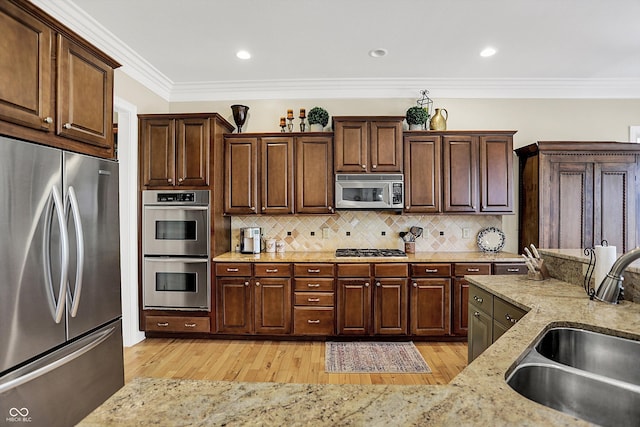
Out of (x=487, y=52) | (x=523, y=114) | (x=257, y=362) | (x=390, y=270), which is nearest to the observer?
(x=257, y=362)

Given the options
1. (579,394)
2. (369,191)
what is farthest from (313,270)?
(579,394)

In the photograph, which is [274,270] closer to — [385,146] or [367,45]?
[385,146]

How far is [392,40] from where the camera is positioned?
308 centimetres

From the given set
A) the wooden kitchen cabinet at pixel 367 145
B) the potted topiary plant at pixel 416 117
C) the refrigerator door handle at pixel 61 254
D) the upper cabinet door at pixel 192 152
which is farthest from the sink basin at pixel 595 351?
the upper cabinet door at pixel 192 152

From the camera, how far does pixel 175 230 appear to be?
140 inches

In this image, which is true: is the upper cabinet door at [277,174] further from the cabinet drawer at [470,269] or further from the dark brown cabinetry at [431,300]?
the cabinet drawer at [470,269]

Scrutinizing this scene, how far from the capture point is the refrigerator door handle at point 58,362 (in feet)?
5.07

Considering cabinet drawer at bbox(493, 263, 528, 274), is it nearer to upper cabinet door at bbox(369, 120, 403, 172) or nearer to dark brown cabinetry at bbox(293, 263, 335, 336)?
upper cabinet door at bbox(369, 120, 403, 172)

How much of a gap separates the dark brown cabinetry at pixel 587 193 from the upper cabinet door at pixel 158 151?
148 inches

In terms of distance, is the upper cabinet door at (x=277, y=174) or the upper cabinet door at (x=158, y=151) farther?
the upper cabinet door at (x=277, y=174)

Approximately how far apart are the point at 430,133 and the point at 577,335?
8.95 ft

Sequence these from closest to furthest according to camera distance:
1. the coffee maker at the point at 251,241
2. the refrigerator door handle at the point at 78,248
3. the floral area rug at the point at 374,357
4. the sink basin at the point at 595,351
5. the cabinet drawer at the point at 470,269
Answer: the sink basin at the point at 595,351 → the refrigerator door handle at the point at 78,248 → the floral area rug at the point at 374,357 → the cabinet drawer at the point at 470,269 → the coffee maker at the point at 251,241

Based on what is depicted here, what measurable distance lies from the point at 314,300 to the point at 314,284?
16cm

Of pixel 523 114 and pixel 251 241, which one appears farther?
pixel 523 114
